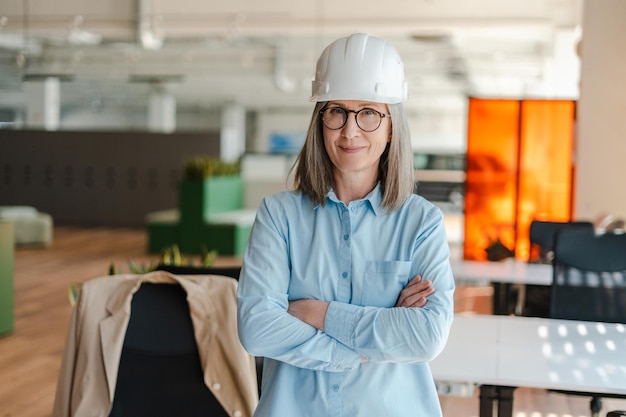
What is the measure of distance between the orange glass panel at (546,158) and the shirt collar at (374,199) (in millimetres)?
7653

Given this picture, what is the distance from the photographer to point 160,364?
294 centimetres

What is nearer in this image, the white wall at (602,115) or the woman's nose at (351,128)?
the woman's nose at (351,128)

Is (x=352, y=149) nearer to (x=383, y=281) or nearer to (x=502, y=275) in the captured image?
(x=383, y=281)

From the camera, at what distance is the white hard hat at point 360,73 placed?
183cm

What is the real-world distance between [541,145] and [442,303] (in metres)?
7.81

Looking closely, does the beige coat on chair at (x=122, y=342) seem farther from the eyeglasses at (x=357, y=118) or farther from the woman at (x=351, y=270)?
the eyeglasses at (x=357, y=118)

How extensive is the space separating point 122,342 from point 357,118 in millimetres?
1413

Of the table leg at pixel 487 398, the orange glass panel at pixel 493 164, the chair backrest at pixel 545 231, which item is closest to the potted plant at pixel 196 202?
the orange glass panel at pixel 493 164

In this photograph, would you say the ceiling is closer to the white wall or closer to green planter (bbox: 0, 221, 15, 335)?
the white wall

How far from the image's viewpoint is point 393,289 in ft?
5.97

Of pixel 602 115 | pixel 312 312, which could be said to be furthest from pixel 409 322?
pixel 602 115

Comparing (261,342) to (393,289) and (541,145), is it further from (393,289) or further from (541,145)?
(541,145)

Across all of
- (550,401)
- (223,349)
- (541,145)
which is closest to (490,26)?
(541,145)

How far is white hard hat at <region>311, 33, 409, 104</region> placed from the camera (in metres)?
1.83
